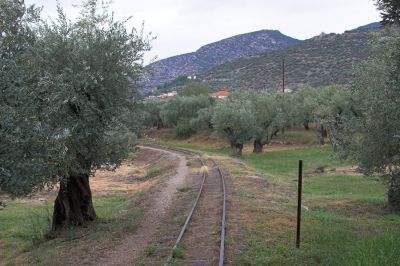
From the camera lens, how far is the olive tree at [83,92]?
15594mm

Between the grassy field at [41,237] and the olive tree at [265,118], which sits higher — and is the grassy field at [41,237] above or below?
below

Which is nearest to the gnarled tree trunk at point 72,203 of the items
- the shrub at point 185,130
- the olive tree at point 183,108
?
the shrub at point 185,130

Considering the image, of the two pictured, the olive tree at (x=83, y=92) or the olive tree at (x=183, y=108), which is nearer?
the olive tree at (x=83, y=92)

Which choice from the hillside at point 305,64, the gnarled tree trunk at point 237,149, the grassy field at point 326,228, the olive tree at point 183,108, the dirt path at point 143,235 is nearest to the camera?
the grassy field at point 326,228

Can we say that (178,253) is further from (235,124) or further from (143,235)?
(235,124)

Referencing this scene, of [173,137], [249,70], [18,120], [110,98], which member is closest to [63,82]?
[110,98]

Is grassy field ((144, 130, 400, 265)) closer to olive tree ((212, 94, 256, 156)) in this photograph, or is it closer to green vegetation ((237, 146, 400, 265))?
green vegetation ((237, 146, 400, 265))

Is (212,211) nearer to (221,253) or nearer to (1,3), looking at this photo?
(221,253)

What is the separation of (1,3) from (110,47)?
390 centimetres

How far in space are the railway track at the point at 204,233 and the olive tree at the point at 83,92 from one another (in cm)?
377

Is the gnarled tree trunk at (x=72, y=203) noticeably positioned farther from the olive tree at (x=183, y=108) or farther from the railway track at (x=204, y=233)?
the olive tree at (x=183, y=108)

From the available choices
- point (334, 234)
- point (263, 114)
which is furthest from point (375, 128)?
point (263, 114)

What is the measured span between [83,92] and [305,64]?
143 m

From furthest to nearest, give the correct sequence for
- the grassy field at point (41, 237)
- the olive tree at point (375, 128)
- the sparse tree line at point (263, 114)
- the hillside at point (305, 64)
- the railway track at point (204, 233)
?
the hillside at point (305, 64), the sparse tree line at point (263, 114), the olive tree at point (375, 128), the grassy field at point (41, 237), the railway track at point (204, 233)
